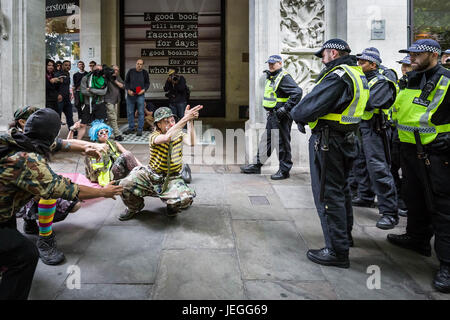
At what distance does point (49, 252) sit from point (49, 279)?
0.42m

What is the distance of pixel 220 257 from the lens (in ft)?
11.6

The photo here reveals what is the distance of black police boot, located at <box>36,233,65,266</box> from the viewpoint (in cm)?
336

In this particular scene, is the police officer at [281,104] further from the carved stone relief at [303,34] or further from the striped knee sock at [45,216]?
the striped knee sock at [45,216]

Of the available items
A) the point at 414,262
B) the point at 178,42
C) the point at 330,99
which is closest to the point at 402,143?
the point at 330,99

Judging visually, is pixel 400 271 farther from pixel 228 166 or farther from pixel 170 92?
pixel 170 92

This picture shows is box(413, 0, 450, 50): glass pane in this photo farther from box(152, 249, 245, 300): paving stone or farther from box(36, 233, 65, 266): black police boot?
box(36, 233, 65, 266): black police boot

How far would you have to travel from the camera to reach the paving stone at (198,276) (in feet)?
9.37

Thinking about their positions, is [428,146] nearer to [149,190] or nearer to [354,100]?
[354,100]

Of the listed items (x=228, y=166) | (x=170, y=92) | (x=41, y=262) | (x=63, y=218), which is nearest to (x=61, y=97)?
(x=170, y=92)

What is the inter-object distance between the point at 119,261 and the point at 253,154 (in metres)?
4.48

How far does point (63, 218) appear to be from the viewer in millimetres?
4176

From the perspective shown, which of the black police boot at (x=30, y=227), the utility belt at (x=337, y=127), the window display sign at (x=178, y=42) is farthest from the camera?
the window display sign at (x=178, y=42)

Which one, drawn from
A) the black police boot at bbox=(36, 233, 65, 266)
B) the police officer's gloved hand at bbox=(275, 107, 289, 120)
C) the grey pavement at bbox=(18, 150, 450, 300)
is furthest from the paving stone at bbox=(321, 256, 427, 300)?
the police officer's gloved hand at bbox=(275, 107, 289, 120)

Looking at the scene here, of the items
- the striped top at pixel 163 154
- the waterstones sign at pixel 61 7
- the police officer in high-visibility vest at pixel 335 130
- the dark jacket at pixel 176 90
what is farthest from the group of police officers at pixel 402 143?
the waterstones sign at pixel 61 7
